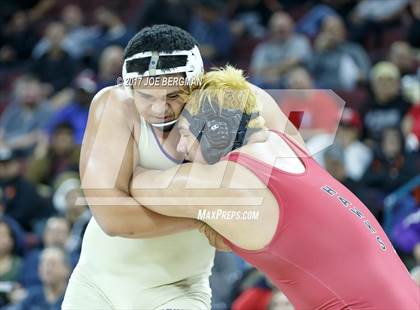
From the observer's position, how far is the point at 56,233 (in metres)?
7.62

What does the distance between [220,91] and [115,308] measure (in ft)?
3.64

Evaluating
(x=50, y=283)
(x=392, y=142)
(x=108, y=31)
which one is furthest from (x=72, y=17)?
(x=50, y=283)

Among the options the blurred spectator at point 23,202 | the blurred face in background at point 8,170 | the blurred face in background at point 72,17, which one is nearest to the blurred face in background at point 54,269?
the blurred spectator at point 23,202

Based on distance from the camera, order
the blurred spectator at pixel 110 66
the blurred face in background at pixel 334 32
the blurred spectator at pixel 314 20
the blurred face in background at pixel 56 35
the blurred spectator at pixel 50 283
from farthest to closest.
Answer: the blurred face in background at pixel 56 35, the blurred spectator at pixel 314 20, the blurred spectator at pixel 110 66, the blurred face in background at pixel 334 32, the blurred spectator at pixel 50 283

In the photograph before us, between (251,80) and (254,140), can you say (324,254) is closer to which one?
(254,140)

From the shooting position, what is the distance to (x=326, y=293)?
12.3 ft

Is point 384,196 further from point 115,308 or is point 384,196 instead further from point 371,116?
point 115,308

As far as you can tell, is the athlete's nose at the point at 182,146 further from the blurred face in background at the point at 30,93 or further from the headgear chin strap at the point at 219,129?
the blurred face in background at the point at 30,93

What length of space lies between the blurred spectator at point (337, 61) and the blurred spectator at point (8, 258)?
3.11 m

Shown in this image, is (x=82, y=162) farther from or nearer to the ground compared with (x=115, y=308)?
farther from the ground

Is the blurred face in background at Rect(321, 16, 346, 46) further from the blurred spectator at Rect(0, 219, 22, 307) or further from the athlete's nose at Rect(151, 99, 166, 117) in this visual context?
the athlete's nose at Rect(151, 99, 166, 117)

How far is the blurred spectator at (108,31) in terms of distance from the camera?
35.4ft

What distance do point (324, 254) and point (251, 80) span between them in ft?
18.4

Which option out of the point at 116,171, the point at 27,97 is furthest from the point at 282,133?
the point at 27,97
